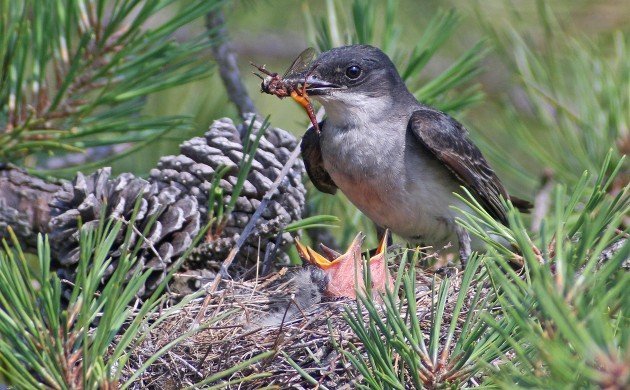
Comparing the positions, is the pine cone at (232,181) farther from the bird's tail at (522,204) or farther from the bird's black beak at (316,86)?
the bird's tail at (522,204)

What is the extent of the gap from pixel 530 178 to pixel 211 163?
4.94 feet

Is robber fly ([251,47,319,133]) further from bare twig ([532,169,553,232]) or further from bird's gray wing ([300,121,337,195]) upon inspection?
bare twig ([532,169,553,232])

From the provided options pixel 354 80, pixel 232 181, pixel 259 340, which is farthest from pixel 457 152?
pixel 259 340

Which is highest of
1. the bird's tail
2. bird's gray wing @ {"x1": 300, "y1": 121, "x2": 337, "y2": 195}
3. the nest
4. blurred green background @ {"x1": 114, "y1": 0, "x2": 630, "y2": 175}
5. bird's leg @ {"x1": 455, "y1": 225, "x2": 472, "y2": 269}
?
blurred green background @ {"x1": 114, "y1": 0, "x2": 630, "y2": 175}

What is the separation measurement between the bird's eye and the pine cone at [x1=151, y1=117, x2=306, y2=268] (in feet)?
1.97

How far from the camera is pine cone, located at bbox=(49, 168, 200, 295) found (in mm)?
2750

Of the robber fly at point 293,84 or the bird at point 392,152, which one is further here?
the bird at point 392,152

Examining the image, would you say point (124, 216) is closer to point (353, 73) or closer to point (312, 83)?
point (312, 83)

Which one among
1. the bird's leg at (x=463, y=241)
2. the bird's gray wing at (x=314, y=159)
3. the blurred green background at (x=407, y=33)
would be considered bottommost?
the bird's leg at (x=463, y=241)

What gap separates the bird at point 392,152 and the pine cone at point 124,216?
2.90 ft

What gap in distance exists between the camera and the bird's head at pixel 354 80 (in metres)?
3.49

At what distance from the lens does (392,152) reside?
11.8ft

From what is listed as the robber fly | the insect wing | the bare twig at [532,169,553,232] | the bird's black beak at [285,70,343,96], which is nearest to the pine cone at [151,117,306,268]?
the robber fly

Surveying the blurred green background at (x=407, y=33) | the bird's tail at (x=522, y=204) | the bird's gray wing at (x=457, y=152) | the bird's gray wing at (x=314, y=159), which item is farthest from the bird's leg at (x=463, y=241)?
the blurred green background at (x=407, y=33)
